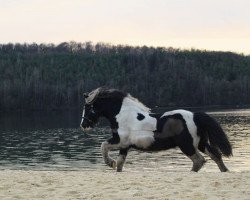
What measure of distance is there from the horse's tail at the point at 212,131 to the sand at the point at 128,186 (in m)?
1.23

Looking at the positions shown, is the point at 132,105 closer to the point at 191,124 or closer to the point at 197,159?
the point at 191,124

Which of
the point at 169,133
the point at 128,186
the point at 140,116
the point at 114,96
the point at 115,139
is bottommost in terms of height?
the point at 128,186

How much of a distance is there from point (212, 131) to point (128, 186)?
3.08 meters

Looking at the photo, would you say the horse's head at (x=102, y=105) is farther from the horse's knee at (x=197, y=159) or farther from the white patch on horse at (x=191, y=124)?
the horse's knee at (x=197, y=159)

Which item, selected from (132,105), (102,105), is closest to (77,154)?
(102,105)

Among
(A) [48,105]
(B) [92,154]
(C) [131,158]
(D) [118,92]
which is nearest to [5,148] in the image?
(B) [92,154]

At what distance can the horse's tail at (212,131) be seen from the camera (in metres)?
12.1

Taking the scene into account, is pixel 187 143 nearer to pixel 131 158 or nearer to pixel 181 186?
pixel 181 186

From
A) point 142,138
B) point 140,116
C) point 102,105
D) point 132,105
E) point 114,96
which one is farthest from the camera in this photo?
point 102,105

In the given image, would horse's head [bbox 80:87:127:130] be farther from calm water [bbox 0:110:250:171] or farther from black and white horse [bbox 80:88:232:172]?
calm water [bbox 0:110:250:171]

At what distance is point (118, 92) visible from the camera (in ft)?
41.4

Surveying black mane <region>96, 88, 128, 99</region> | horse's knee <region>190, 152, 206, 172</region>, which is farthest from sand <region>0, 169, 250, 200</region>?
black mane <region>96, 88, 128, 99</region>

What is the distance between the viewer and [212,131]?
1207 cm

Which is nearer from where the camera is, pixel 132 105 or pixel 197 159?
pixel 197 159
